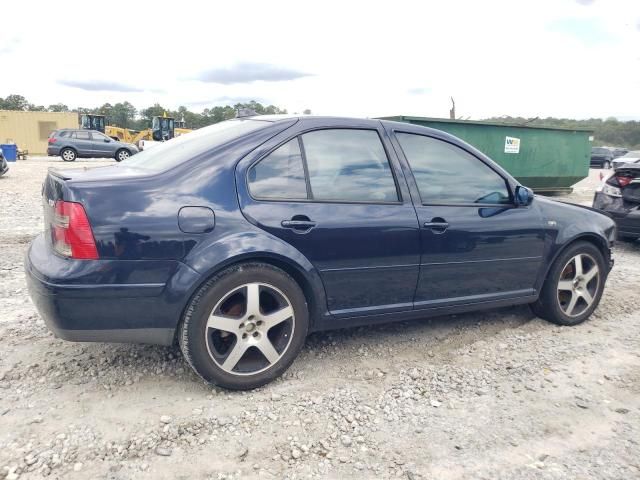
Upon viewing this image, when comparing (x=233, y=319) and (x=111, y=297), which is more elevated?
(x=111, y=297)

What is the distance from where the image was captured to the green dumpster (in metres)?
11.7

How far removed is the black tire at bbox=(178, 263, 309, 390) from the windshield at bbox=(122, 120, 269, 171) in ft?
2.44

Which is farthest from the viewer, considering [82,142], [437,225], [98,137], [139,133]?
[139,133]

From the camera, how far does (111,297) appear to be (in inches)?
104

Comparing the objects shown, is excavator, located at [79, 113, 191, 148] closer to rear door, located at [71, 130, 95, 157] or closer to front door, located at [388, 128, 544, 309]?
rear door, located at [71, 130, 95, 157]

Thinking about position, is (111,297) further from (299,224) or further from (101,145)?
(101,145)

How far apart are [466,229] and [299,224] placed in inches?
48.9

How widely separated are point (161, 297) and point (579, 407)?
7.97 feet

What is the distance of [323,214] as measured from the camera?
308cm

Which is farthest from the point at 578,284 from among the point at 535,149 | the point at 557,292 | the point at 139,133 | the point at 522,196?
the point at 139,133

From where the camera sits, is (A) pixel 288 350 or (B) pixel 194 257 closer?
(B) pixel 194 257

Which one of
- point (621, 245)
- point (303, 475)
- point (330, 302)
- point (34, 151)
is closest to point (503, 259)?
point (330, 302)

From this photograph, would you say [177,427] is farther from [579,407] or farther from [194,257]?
[579,407]

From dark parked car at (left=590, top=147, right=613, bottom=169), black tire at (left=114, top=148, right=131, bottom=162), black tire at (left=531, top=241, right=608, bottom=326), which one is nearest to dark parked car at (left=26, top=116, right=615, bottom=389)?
black tire at (left=531, top=241, right=608, bottom=326)
